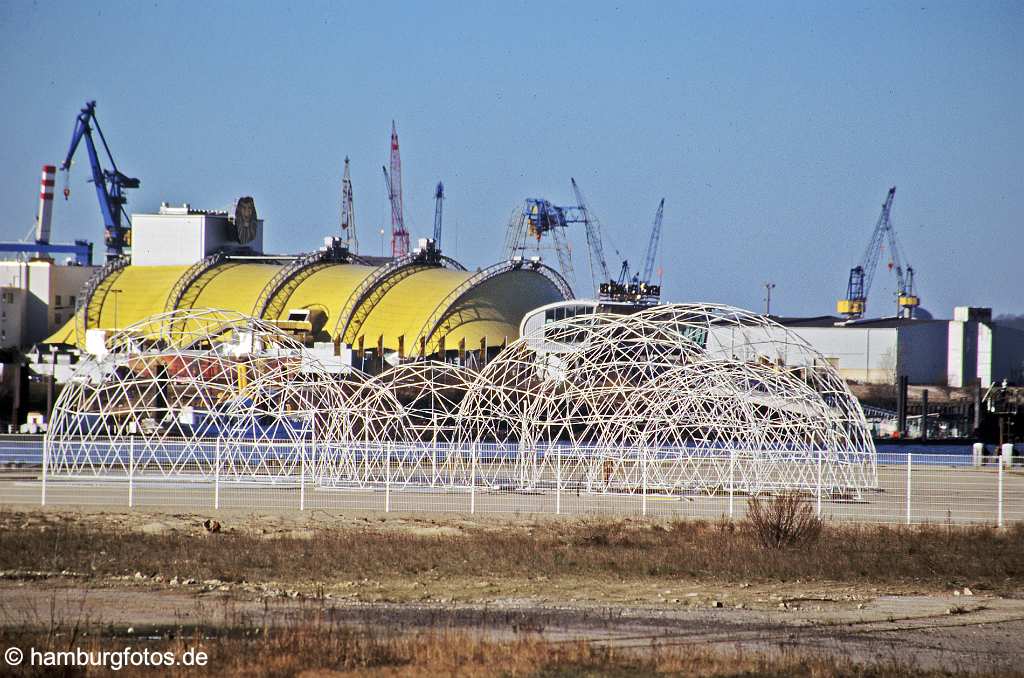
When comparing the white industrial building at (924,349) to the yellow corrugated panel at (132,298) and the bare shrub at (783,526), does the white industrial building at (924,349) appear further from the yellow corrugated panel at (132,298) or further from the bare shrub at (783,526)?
the bare shrub at (783,526)

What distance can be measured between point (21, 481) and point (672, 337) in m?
19.7

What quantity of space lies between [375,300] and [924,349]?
41161mm

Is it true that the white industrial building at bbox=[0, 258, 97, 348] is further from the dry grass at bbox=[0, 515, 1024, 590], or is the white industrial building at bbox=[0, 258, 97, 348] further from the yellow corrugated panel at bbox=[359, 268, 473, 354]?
the dry grass at bbox=[0, 515, 1024, 590]

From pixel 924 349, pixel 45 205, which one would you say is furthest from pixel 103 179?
pixel 924 349

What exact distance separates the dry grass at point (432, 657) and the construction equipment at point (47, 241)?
10892 centimetres

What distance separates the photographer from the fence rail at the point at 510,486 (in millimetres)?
29812

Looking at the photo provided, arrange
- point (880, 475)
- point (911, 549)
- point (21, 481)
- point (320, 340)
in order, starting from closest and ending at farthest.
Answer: point (911, 549) < point (21, 481) < point (880, 475) < point (320, 340)

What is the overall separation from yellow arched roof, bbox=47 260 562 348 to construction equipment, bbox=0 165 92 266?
75.9ft

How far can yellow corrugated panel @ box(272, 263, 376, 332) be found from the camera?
289ft

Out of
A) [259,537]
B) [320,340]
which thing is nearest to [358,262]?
[320,340]

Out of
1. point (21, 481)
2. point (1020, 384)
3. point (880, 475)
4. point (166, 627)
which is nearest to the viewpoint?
point (166, 627)

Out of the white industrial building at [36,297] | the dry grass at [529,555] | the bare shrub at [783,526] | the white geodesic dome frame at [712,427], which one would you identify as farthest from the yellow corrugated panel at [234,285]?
the bare shrub at [783,526]

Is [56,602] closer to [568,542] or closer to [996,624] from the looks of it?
[568,542]

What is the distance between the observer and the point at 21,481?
35219 millimetres
